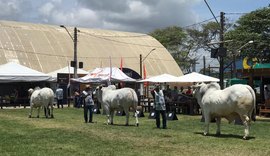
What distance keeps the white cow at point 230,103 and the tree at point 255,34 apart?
16.4m

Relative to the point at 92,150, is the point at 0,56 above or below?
above

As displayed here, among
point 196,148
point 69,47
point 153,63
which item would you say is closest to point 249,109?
point 196,148

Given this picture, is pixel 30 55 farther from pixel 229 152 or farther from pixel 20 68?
pixel 229 152

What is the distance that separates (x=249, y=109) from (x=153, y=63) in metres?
57.4

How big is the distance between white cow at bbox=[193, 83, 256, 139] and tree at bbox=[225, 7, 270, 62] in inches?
644

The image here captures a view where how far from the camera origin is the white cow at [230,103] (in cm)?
1559

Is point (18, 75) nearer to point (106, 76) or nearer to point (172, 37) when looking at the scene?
point (106, 76)

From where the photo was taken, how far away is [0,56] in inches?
2164

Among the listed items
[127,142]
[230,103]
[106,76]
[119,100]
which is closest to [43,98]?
[119,100]

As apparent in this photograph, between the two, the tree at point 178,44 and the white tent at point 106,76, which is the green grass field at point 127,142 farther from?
the tree at point 178,44

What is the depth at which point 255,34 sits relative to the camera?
35812 mm

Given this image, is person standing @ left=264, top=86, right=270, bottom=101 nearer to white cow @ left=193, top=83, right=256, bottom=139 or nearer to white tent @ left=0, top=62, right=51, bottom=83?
white cow @ left=193, top=83, right=256, bottom=139

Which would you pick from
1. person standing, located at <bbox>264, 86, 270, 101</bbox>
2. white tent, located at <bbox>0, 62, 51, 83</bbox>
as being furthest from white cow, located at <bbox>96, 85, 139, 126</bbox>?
white tent, located at <bbox>0, 62, 51, 83</bbox>

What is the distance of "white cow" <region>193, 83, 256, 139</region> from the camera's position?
51.1ft
